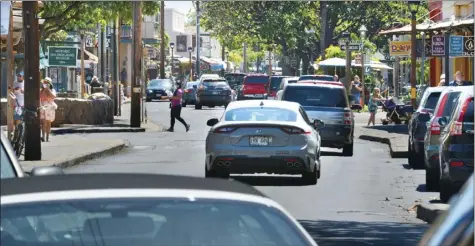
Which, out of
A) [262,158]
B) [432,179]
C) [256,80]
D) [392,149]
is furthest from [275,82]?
[432,179]

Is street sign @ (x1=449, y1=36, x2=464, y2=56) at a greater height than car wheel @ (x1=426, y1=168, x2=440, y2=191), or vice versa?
street sign @ (x1=449, y1=36, x2=464, y2=56)

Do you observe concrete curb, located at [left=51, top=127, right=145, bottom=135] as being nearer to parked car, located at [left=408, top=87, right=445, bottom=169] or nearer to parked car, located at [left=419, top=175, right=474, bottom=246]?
parked car, located at [left=408, top=87, right=445, bottom=169]

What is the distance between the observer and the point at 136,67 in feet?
154

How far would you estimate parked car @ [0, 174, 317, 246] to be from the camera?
628 cm

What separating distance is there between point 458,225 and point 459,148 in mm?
12412

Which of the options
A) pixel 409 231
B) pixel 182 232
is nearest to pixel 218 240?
pixel 182 232

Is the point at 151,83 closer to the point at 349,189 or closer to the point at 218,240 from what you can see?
the point at 349,189

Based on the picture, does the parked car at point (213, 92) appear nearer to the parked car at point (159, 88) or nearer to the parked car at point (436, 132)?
the parked car at point (159, 88)

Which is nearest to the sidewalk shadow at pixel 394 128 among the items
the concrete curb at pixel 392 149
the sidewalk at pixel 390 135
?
the sidewalk at pixel 390 135

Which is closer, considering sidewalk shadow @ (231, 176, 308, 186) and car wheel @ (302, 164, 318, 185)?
car wheel @ (302, 164, 318, 185)

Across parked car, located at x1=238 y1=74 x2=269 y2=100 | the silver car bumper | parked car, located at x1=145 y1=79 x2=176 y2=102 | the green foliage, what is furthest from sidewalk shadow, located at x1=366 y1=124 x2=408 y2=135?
parked car, located at x1=145 y1=79 x2=176 y2=102

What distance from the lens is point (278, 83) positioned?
219ft

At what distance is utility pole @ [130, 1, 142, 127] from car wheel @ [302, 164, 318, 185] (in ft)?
72.3

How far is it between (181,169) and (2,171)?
1618 cm
